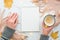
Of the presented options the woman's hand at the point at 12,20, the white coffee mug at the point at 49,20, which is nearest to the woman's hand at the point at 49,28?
the white coffee mug at the point at 49,20

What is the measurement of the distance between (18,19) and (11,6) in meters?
0.10

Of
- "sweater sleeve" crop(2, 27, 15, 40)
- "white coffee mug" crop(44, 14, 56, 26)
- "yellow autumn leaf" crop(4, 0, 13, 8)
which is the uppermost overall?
"yellow autumn leaf" crop(4, 0, 13, 8)

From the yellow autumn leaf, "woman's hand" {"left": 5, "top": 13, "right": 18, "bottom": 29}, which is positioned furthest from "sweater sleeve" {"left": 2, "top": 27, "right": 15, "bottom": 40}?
the yellow autumn leaf

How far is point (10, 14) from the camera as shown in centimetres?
100

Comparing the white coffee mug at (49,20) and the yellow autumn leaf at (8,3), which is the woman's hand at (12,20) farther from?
the white coffee mug at (49,20)

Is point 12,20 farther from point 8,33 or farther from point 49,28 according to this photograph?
point 49,28

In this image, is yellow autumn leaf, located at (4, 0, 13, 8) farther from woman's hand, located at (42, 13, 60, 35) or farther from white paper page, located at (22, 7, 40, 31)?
woman's hand, located at (42, 13, 60, 35)

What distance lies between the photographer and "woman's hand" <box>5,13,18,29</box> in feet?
3.29

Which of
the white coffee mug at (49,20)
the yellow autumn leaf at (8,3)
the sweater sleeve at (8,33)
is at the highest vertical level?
the yellow autumn leaf at (8,3)

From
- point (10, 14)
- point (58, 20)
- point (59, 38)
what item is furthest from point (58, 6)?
point (10, 14)

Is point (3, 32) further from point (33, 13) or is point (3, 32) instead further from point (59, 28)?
point (59, 28)

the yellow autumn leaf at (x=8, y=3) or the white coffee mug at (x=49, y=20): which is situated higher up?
the yellow autumn leaf at (x=8, y=3)

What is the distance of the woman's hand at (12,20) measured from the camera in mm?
1002

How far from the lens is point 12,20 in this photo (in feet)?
3.31
